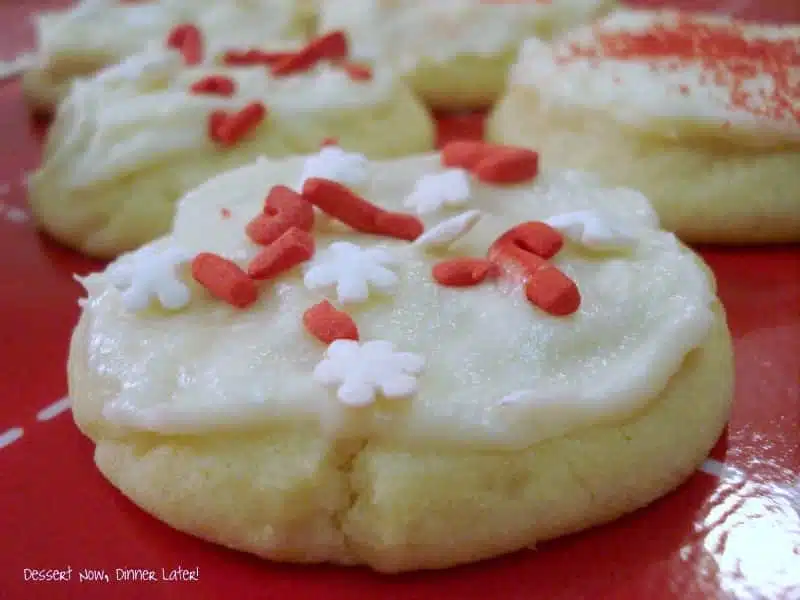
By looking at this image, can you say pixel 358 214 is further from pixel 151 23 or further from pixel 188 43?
pixel 151 23

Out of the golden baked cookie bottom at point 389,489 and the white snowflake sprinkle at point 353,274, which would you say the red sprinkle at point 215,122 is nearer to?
the white snowflake sprinkle at point 353,274

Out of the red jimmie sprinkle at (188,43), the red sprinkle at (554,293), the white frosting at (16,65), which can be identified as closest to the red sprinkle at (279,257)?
the red sprinkle at (554,293)

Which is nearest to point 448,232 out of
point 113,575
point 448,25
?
point 113,575

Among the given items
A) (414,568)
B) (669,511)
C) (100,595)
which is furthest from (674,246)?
(100,595)

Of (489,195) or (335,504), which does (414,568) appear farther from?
(489,195)

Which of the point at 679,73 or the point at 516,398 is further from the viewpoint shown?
the point at 679,73

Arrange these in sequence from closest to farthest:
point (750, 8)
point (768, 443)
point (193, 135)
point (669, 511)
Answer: point (669, 511)
point (768, 443)
point (193, 135)
point (750, 8)

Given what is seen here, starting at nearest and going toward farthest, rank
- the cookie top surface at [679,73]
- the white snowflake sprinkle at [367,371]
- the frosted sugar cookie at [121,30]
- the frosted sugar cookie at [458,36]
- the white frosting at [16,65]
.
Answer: the white snowflake sprinkle at [367,371] → the cookie top surface at [679,73] → the frosted sugar cookie at [458,36] → the frosted sugar cookie at [121,30] → the white frosting at [16,65]
